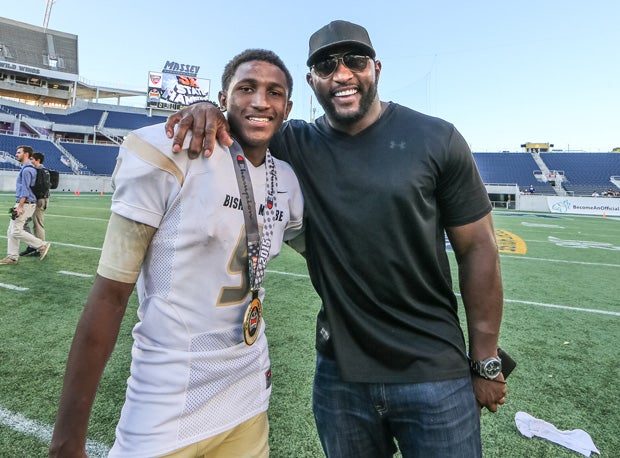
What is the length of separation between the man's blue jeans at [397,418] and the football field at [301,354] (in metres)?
0.94

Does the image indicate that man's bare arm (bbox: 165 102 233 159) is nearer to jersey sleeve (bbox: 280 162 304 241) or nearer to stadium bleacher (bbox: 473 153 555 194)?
jersey sleeve (bbox: 280 162 304 241)

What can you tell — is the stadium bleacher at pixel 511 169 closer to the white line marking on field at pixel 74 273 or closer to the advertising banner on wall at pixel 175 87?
the advertising banner on wall at pixel 175 87

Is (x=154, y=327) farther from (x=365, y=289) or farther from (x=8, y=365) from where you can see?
(x=8, y=365)

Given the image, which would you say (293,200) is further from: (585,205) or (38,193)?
(585,205)

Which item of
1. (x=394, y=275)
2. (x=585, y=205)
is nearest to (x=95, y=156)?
(x=585, y=205)

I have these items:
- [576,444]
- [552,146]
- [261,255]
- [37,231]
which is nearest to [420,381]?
[261,255]

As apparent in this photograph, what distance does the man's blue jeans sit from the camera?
1.26 metres

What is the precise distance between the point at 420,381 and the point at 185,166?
992mm

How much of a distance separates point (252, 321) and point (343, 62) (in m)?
0.99

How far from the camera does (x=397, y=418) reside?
4.36ft

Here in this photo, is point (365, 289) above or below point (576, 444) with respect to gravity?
above

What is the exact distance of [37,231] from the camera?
7.30m

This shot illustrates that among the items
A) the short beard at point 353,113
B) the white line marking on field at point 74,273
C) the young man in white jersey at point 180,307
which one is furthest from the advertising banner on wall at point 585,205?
the young man in white jersey at point 180,307

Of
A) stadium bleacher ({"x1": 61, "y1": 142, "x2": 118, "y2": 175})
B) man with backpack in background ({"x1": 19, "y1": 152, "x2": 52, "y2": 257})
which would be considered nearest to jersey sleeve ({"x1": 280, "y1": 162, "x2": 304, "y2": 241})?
man with backpack in background ({"x1": 19, "y1": 152, "x2": 52, "y2": 257})
